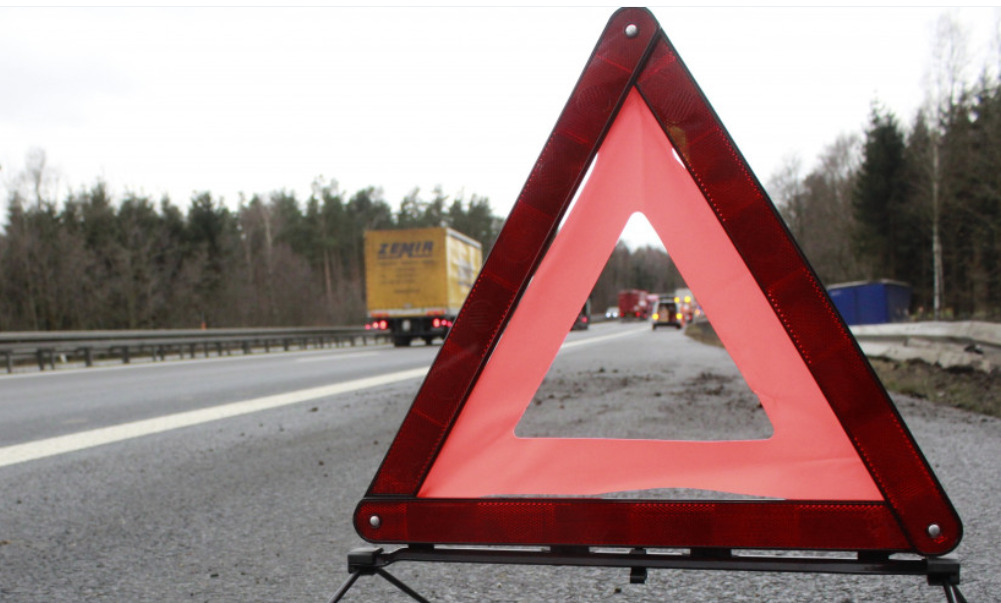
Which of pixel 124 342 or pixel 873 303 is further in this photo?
pixel 873 303

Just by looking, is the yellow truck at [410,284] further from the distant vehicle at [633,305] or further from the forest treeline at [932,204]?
the distant vehicle at [633,305]

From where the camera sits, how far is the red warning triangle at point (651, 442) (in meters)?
1.75

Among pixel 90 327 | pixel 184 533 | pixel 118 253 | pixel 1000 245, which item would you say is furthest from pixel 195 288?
pixel 184 533

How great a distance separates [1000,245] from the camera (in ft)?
92.7

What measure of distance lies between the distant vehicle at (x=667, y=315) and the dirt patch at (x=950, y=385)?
40166mm

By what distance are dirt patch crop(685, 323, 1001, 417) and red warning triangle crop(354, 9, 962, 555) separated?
5041 mm

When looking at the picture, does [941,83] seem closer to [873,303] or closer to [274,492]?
[873,303]

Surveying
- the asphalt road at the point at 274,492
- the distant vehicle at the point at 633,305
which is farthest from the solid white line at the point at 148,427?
the distant vehicle at the point at 633,305

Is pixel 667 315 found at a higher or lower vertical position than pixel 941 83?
lower

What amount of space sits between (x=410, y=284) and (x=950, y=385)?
2164 centimetres

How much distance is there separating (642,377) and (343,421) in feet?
17.8

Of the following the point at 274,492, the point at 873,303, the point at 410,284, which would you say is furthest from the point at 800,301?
the point at 873,303

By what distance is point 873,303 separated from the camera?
95.1 feet

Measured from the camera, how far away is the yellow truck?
Answer: 28031mm
